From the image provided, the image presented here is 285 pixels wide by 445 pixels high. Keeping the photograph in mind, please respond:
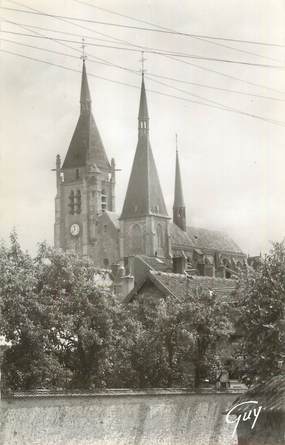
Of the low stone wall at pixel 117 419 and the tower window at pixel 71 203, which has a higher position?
the tower window at pixel 71 203

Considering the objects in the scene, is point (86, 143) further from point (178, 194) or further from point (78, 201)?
point (178, 194)

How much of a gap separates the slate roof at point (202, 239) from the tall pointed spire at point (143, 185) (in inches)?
400

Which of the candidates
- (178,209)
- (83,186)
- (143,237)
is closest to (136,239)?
(143,237)

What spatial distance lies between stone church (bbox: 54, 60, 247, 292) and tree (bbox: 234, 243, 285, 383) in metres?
86.2

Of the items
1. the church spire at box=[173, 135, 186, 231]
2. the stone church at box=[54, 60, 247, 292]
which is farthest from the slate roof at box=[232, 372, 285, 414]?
the church spire at box=[173, 135, 186, 231]

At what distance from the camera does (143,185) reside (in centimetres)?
12719

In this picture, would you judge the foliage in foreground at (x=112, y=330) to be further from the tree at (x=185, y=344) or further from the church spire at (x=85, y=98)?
the church spire at (x=85, y=98)

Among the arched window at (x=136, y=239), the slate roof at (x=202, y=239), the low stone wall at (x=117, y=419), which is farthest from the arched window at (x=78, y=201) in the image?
the low stone wall at (x=117, y=419)

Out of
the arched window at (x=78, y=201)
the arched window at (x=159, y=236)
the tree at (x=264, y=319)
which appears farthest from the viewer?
the arched window at (x=78, y=201)

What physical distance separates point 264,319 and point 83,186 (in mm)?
105432

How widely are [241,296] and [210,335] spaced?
352 centimetres

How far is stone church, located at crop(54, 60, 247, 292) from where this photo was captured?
128 m

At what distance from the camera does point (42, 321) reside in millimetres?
34688

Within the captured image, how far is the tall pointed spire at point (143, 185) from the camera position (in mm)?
124375
